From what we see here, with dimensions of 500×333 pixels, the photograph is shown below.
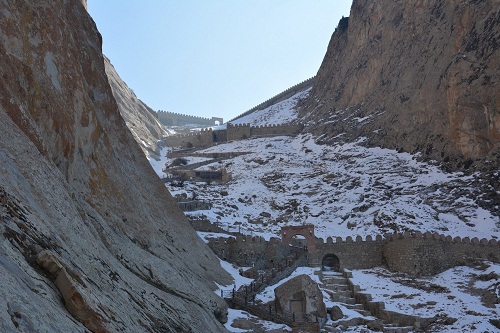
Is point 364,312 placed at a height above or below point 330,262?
below

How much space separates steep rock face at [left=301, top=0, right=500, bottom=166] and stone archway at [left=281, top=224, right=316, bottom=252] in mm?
16056

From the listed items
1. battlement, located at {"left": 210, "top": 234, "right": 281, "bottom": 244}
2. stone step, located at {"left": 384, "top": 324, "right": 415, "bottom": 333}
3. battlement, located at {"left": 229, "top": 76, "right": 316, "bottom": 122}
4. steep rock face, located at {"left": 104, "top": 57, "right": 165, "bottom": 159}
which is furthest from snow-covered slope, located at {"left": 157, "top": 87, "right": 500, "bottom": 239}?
battlement, located at {"left": 229, "top": 76, "right": 316, "bottom": 122}

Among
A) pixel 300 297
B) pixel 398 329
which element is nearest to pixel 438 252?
pixel 398 329

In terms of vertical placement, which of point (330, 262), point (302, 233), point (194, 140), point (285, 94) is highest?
point (285, 94)

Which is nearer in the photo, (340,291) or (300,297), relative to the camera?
(300,297)

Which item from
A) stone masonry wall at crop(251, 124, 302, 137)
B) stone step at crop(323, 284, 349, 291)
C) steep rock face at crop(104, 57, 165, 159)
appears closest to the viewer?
stone step at crop(323, 284, 349, 291)

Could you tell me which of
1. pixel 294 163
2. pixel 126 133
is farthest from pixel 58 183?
pixel 294 163

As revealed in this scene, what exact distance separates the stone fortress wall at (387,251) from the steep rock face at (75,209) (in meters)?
9.60

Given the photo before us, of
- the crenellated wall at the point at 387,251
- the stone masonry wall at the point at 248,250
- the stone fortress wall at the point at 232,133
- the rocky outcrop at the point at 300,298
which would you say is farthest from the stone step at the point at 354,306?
the stone fortress wall at the point at 232,133

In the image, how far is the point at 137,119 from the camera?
93688mm

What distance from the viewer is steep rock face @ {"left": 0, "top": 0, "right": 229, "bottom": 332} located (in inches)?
399

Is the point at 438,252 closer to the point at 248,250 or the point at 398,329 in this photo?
the point at 398,329

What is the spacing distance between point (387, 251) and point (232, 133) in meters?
51.1

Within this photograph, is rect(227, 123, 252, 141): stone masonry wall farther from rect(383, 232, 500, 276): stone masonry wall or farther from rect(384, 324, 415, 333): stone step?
rect(384, 324, 415, 333): stone step
